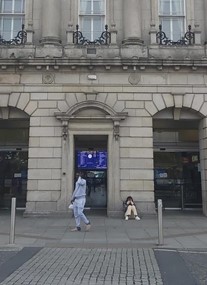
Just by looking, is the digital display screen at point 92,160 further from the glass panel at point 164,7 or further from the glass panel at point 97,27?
the glass panel at point 164,7

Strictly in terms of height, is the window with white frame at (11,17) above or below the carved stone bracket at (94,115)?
above

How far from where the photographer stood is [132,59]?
17.0 meters

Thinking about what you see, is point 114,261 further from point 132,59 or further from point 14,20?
point 14,20

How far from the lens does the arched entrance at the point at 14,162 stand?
65.2 feet

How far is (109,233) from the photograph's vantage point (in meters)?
12.2

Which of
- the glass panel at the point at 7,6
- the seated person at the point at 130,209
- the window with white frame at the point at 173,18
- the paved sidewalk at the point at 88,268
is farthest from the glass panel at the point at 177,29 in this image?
the paved sidewalk at the point at 88,268

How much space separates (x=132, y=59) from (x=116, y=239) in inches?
353

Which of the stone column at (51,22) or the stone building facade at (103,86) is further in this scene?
the stone column at (51,22)

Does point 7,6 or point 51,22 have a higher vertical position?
point 7,6

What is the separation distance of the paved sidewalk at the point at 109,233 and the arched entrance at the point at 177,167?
3276 millimetres

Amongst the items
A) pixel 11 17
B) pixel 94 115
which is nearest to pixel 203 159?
pixel 94 115

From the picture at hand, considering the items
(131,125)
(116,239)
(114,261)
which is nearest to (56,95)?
(131,125)

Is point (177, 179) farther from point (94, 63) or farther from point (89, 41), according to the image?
point (89, 41)

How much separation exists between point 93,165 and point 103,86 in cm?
422
